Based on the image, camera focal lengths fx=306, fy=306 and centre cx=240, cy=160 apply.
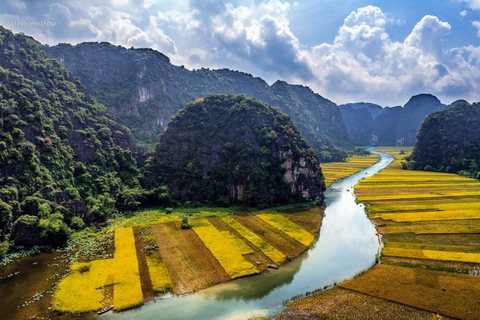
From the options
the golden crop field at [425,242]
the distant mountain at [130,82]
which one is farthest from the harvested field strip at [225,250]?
the distant mountain at [130,82]

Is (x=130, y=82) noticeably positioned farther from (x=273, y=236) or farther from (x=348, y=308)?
(x=348, y=308)

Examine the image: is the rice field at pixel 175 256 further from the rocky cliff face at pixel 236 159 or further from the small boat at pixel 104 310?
the rocky cliff face at pixel 236 159

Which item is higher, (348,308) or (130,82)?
(130,82)

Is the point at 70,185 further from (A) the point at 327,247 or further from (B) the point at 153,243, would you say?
(A) the point at 327,247

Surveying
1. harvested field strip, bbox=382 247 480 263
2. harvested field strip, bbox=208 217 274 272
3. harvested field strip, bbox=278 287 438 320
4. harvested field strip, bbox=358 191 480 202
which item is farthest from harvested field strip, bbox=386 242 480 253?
harvested field strip, bbox=358 191 480 202

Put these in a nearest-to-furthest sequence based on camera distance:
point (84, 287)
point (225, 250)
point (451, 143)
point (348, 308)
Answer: point (348, 308), point (84, 287), point (225, 250), point (451, 143)

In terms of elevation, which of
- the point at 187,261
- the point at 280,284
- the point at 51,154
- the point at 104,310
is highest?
the point at 51,154

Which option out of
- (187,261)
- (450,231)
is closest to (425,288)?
(450,231)

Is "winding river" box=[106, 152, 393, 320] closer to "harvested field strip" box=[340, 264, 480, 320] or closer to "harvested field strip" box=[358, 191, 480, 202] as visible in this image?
"harvested field strip" box=[340, 264, 480, 320]
